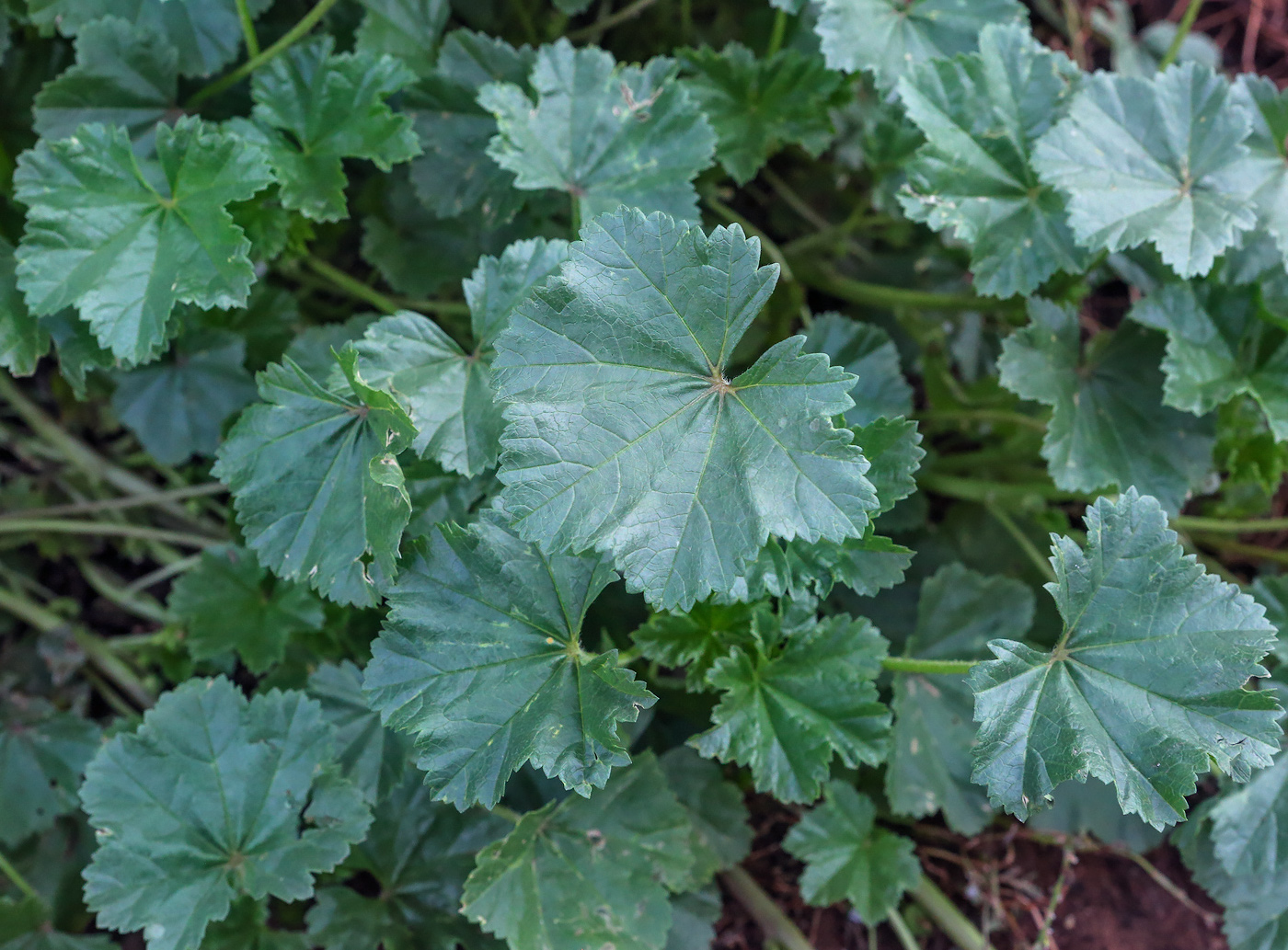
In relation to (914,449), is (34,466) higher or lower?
lower

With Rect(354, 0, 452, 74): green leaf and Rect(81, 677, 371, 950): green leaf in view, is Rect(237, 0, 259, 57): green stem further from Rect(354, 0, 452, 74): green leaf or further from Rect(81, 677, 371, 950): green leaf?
Rect(81, 677, 371, 950): green leaf

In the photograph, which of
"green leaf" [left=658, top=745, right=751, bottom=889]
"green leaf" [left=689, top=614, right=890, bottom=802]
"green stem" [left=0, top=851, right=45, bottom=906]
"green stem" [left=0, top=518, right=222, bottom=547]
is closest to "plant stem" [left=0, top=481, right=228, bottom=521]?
"green stem" [left=0, top=518, right=222, bottom=547]

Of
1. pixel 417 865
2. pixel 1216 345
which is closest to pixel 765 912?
pixel 417 865

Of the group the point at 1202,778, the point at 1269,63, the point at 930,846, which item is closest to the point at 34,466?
the point at 930,846

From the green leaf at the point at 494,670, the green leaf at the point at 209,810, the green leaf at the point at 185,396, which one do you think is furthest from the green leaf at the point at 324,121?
the green leaf at the point at 209,810

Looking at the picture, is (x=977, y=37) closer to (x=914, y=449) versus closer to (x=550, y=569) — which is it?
(x=914, y=449)

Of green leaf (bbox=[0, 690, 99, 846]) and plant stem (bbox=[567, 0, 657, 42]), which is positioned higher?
plant stem (bbox=[567, 0, 657, 42])

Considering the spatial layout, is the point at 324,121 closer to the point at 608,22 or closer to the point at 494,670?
the point at 608,22
